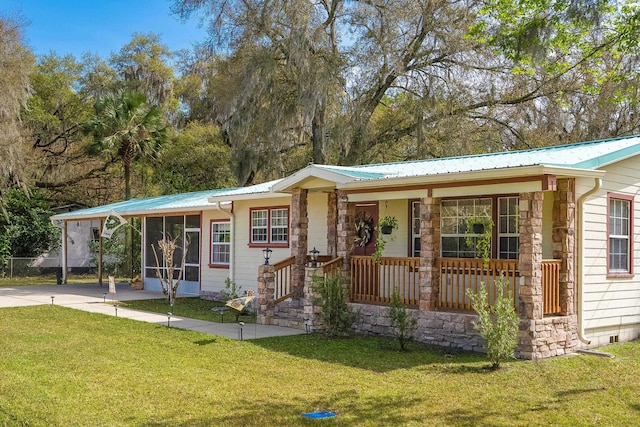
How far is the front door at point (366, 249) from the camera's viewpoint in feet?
39.8

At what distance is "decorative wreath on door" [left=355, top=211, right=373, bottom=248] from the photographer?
1427cm

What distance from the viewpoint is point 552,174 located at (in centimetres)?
921

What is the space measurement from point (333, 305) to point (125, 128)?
55.4 ft

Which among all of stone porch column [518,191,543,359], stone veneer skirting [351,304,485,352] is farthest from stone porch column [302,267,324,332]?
stone porch column [518,191,543,359]

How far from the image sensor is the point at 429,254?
35.4ft

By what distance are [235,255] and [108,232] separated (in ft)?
17.2

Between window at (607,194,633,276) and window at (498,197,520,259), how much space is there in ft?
4.99

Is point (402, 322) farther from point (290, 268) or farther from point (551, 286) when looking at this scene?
point (290, 268)

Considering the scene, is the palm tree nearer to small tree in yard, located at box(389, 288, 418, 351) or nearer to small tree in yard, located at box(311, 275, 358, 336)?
small tree in yard, located at box(311, 275, 358, 336)

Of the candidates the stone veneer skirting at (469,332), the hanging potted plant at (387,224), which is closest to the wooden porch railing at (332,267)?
the stone veneer skirting at (469,332)

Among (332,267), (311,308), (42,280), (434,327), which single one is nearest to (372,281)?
(332,267)

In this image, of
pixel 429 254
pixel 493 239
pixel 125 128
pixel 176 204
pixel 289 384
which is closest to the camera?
pixel 289 384

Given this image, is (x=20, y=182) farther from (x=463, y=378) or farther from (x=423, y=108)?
(x=463, y=378)

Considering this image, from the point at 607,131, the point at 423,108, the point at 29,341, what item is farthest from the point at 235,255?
the point at 607,131
